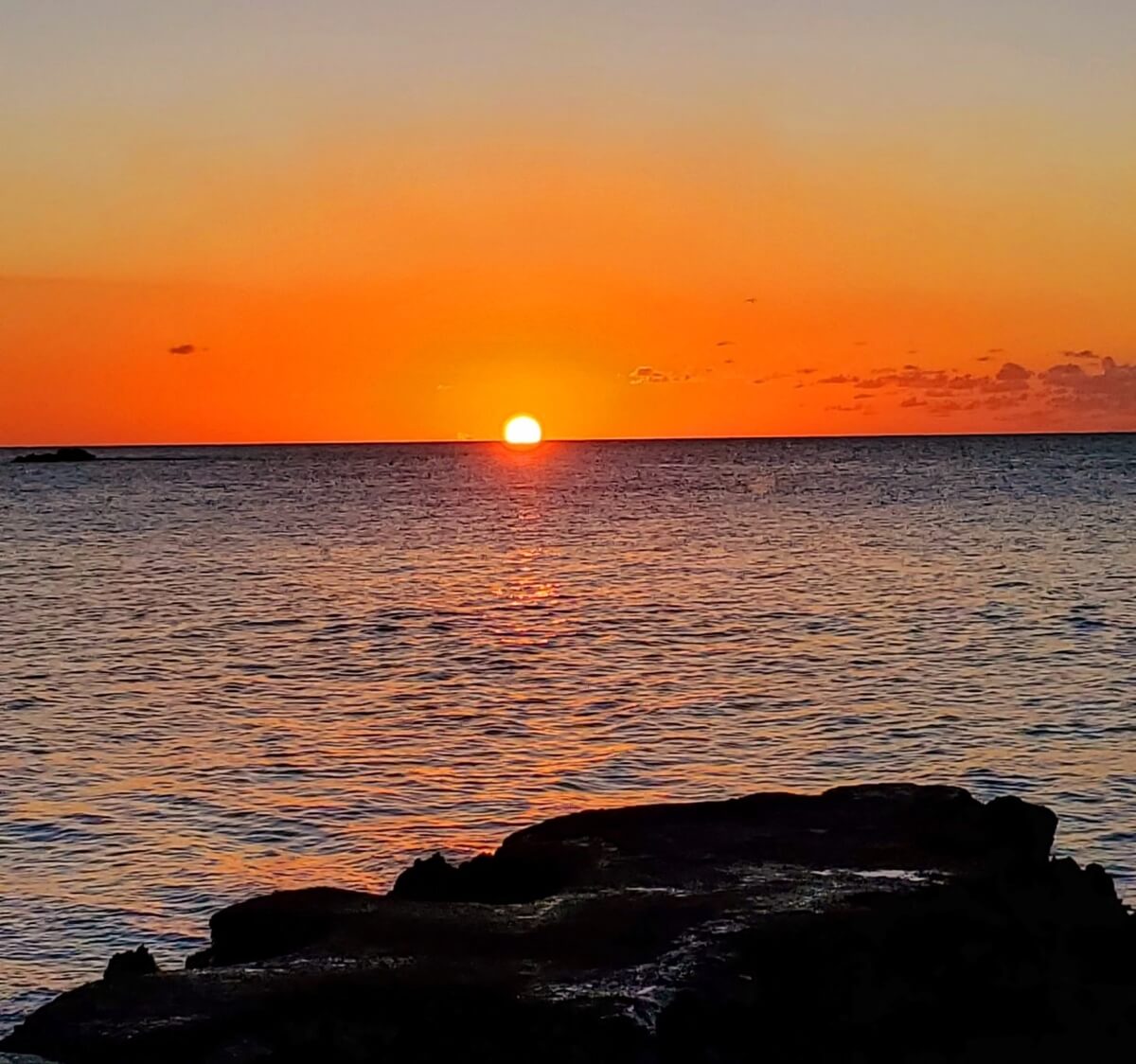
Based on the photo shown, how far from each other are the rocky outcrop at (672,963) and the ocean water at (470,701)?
5.08 m

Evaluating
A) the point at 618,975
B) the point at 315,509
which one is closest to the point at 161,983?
the point at 618,975

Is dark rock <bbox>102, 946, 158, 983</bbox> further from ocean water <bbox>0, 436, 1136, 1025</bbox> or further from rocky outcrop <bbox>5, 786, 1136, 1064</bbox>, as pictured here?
ocean water <bbox>0, 436, 1136, 1025</bbox>

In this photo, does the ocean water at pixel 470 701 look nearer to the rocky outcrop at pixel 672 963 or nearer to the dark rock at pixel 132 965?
the dark rock at pixel 132 965

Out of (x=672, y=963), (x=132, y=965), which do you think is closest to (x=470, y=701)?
(x=132, y=965)

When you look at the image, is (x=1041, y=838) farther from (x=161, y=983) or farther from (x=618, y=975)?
(x=161, y=983)

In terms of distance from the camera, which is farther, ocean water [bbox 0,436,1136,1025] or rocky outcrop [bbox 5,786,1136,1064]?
ocean water [bbox 0,436,1136,1025]

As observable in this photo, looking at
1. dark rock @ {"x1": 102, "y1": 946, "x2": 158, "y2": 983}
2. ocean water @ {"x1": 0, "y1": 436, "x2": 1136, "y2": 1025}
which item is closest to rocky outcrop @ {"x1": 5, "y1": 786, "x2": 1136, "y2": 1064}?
dark rock @ {"x1": 102, "y1": 946, "x2": 158, "y2": 983}

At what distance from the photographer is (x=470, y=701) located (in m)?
34.6

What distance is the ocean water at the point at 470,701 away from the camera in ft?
70.7

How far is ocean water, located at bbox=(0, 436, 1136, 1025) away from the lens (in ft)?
70.7

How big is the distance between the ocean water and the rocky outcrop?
5084mm

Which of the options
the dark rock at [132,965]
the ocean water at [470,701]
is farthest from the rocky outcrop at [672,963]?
the ocean water at [470,701]

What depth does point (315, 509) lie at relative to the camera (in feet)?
431

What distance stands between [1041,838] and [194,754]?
54.9ft
